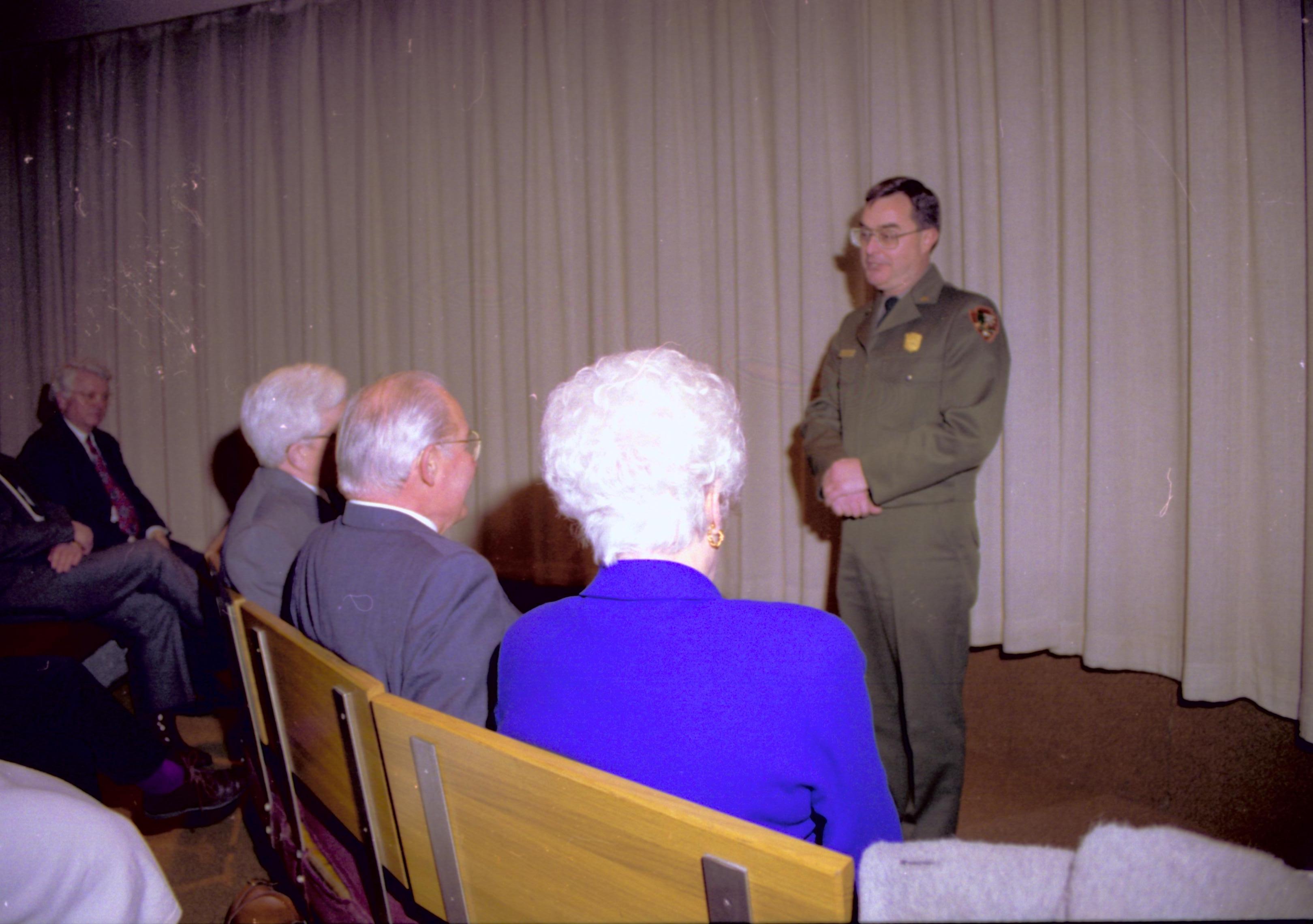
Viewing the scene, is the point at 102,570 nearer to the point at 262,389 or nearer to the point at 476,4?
the point at 262,389

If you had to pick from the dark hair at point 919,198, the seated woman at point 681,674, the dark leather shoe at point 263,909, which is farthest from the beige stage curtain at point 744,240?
the dark leather shoe at point 263,909

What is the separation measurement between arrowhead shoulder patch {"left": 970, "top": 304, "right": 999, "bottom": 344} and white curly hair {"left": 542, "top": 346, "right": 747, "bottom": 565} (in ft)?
4.40

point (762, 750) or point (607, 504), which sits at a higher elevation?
point (607, 504)

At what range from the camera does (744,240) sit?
3236mm

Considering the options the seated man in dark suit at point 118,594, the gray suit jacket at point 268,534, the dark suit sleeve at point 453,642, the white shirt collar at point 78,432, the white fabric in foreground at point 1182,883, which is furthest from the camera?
the white shirt collar at point 78,432

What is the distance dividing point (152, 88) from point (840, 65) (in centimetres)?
390

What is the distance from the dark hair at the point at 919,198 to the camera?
7.39 ft

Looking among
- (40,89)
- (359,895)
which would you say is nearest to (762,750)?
(359,895)

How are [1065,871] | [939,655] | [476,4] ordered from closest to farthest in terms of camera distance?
[1065,871] → [939,655] → [476,4]

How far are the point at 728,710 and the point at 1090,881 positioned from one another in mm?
385

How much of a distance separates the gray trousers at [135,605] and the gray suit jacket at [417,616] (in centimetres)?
194

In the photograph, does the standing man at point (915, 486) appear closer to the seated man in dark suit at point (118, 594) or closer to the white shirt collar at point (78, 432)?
the seated man in dark suit at point (118, 594)

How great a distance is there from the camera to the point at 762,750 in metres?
0.77

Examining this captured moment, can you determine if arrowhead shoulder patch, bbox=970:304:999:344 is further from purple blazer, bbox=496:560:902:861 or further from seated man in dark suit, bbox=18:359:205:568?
seated man in dark suit, bbox=18:359:205:568
